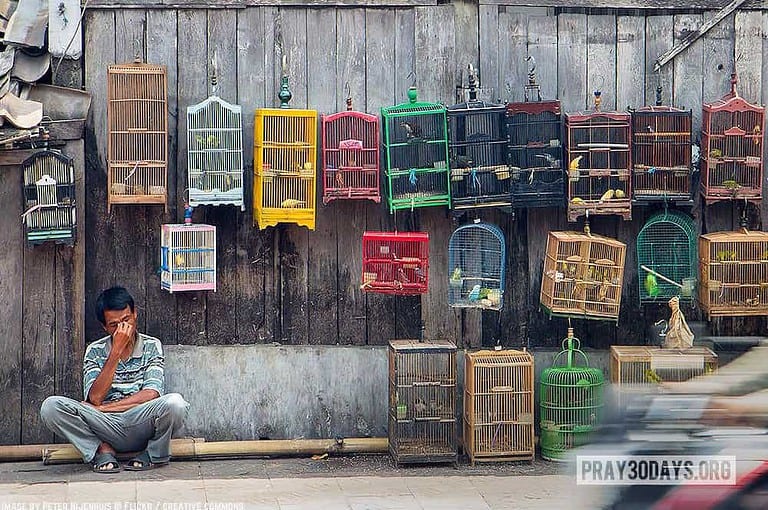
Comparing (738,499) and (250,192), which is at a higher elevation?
(250,192)

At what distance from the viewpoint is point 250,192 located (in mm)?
8016

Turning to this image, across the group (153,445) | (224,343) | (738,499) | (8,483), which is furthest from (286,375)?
(738,499)

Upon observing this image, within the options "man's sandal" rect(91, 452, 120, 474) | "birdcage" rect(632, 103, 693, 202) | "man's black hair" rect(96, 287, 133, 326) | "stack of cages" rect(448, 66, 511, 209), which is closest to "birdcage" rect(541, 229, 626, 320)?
"birdcage" rect(632, 103, 693, 202)

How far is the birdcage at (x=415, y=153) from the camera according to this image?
7.80 m

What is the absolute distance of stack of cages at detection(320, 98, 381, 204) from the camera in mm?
7766

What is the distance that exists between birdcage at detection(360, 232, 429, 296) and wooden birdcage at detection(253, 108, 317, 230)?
0.46 m

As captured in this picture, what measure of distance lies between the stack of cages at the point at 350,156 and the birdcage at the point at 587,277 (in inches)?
52.8

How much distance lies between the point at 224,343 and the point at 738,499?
202 inches

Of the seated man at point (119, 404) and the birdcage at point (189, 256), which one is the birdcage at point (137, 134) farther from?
the seated man at point (119, 404)

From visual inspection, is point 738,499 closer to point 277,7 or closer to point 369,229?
point 369,229

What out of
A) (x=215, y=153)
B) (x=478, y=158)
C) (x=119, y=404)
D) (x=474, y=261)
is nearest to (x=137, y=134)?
(x=215, y=153)

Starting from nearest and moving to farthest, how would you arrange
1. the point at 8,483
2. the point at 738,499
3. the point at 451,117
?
1. the point at 738,499
2. the point at 8,483
3. the point at 451,117

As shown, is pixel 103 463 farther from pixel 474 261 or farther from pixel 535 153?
pixel 535 153

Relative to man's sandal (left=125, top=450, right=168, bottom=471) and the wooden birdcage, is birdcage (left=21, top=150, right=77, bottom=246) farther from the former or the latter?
man's sandal (left=125, top=450, right=168, bottom=471)
